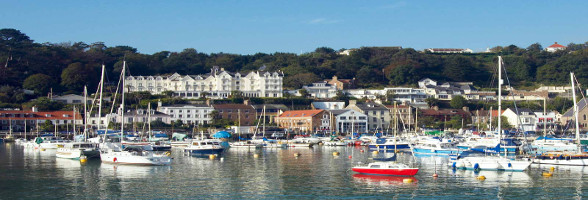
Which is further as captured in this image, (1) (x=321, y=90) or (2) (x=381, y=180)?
(1) (x=321, y=90)

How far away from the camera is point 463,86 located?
132m

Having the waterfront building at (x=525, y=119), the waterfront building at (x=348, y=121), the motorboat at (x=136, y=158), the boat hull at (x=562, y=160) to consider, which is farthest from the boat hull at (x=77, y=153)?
the waterfront building at (x=525, y=119)

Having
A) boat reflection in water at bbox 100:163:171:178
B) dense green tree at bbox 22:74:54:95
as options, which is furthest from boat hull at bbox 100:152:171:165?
dense green tree at bbox 22:74:54:95

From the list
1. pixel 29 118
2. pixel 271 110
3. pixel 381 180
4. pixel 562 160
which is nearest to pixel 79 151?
pixel 381 180

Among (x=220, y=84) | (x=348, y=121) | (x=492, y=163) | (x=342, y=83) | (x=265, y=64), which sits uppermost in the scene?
(x=265, y=64)

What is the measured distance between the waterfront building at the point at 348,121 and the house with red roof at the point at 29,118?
35.7 m

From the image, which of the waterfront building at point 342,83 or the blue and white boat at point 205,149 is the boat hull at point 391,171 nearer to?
the blue and white boat at point 205,149

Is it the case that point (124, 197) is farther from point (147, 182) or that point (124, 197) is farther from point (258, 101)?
point (258, 101)

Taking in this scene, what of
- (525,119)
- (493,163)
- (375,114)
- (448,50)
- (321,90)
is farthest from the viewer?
(448,50)

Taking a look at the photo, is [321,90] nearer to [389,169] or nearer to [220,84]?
[220,84]

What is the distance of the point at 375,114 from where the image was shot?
104 m

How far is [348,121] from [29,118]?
146 ft

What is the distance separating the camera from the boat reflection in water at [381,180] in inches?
1462

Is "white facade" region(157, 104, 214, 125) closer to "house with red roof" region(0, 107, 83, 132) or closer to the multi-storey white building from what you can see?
"house with red roof" region(0, 107, 83, 132)
